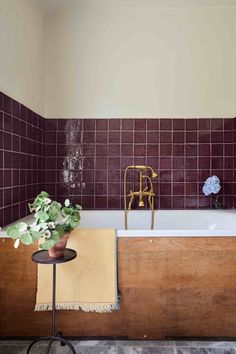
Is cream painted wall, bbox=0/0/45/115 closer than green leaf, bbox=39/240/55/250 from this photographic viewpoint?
No

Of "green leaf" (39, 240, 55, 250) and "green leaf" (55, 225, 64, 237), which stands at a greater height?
"green leaf" (55, 225, 64, 237)

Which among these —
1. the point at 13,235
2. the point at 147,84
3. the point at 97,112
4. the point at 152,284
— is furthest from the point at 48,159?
the point at 152,284

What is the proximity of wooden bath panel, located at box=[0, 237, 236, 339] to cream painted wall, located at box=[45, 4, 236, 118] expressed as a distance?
1.40 m

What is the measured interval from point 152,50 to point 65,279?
6.83 ft

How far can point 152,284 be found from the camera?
1.54 meters

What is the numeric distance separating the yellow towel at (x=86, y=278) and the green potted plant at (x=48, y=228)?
0.20m

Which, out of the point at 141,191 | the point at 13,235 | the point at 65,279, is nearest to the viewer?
the point at 13,235

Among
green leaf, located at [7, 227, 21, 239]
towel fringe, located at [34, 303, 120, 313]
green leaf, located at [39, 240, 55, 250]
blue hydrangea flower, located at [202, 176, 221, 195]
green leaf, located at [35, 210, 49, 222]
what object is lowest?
towel fringe, located at [34, 303, 120, 313]

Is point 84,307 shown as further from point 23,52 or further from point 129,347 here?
point 23,52

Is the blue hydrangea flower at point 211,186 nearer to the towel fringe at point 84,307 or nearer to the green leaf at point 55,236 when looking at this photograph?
the towel fringe at point 84,307

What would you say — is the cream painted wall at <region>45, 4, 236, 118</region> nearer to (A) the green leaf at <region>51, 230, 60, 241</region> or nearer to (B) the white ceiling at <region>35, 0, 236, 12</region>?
(B) the white ceiling at <region>35, 0, 236, 12</region>

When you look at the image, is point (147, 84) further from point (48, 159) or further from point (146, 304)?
point (146, 304)

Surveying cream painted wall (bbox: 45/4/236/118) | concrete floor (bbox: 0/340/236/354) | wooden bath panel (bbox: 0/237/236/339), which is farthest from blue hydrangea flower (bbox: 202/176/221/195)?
concrete floor (bbox: 0/340/236/354)

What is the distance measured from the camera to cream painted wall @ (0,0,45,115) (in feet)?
5.48
